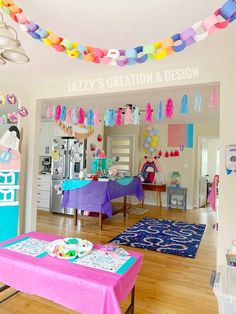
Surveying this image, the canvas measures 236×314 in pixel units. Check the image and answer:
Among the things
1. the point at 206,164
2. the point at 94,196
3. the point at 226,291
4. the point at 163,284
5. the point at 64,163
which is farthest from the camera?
the point at 206,164

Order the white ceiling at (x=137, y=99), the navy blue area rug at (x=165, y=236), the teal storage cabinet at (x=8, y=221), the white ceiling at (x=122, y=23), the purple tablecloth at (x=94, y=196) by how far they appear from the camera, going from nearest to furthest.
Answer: the white ceiling at (x=122, y=23)
the teal storage cabinet at (x=8, y=221)
the navy blue area rug at (x=165, y=236)
the white ceiling at (x=137, y=99)
the purple tablecloth at (x=94, y=196)

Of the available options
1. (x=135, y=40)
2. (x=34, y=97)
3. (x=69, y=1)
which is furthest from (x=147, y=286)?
(x=34, y=97)

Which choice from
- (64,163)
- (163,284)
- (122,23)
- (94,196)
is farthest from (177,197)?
(122,23)

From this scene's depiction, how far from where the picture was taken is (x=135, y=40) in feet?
7.06

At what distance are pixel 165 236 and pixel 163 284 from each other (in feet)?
5.16

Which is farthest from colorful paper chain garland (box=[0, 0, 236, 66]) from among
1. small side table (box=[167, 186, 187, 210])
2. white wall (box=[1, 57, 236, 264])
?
small side table (box=[167, 186, 187, 210])

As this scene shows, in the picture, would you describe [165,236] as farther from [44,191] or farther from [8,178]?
[44,191]

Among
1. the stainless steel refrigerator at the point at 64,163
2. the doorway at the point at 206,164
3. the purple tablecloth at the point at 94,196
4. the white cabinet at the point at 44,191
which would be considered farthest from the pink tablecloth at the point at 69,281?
the doorway at the point at 206,164

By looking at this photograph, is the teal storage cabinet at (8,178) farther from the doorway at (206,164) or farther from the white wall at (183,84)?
the doorway at (206,164)

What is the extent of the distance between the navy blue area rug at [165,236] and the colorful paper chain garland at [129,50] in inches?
112

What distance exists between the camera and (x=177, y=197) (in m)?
6.76

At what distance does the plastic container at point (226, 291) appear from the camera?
1146mm

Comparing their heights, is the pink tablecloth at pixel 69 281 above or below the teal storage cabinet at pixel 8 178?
below

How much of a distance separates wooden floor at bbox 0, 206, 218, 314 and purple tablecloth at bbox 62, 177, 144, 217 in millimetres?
417
